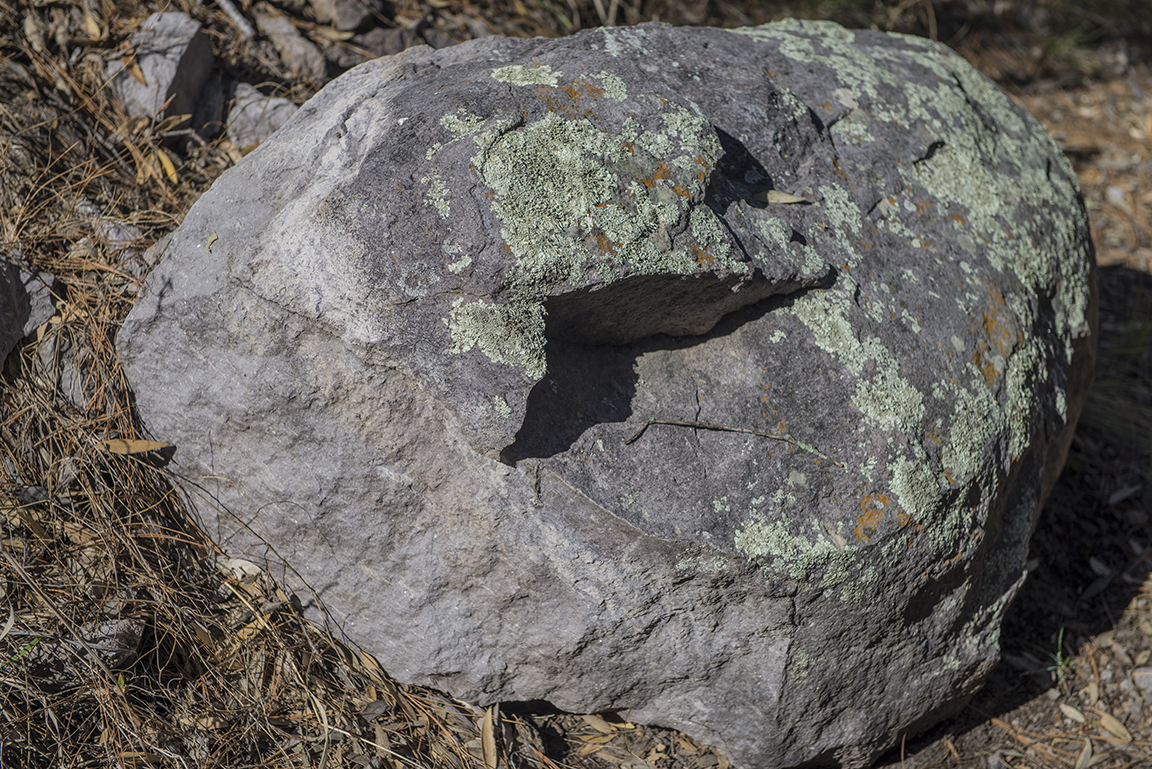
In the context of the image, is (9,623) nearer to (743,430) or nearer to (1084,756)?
(743,430)

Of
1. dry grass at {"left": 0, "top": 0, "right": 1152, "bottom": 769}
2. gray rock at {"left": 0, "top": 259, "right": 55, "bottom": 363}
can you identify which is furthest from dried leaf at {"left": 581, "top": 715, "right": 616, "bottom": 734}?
gray rock at {"left": 0, "top": 259, "right": 55, "bottom": 363}

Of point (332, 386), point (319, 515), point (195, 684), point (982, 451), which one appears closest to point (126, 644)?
point (195, 684)

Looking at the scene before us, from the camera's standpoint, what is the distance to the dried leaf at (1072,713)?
2578 mm

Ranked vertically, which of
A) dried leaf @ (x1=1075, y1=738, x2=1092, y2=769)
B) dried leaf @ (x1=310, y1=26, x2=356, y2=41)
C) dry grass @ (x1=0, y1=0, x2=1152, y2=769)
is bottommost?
dried leaf @ (x1=1075, y1=738, x2=1092, y2=769)

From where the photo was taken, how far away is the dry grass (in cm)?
203

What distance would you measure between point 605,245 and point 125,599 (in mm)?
1598

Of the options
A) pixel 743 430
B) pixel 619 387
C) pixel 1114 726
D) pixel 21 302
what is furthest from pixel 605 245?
pixel 1114 726

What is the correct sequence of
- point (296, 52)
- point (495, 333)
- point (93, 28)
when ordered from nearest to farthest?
point (495, 333)
point (93, 28)
point (296, 52)

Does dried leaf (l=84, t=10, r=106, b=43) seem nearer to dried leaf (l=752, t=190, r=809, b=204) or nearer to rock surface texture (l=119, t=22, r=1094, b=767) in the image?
rock surface texture (l=119, t=22, r=1094, b=767)

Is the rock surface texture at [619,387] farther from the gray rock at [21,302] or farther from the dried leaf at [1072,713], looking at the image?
the dried leaf at [1072,713]

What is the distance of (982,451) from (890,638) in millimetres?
537

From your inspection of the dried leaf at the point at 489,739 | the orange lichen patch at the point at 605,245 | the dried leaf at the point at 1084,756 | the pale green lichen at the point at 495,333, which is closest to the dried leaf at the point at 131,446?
the pale green lichen at the point at 495,333

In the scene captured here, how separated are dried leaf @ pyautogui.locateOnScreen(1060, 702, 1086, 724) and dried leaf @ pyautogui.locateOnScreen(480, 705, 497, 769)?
185 cm

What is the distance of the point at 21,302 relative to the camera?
2312mm
